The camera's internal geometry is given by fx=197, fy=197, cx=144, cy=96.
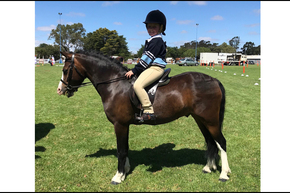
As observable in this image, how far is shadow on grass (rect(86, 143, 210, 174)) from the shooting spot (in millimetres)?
4848

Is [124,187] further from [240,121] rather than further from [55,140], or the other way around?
[240,121]

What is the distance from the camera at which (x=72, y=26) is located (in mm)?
60938

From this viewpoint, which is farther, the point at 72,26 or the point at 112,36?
the point at 72,26

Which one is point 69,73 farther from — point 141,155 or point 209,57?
point 209,57

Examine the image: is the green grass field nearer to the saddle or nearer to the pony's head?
the saddle

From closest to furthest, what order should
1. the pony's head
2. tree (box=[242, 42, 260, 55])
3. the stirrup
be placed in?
the stirrup
the pony's head
tree (box=[242, 42, 260, 55])

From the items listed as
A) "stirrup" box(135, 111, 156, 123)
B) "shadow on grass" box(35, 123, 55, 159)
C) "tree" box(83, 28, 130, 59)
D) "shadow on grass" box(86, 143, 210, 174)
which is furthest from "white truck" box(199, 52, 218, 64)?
"stirrup" box(135, 111, 156, 123)

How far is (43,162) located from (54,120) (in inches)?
140

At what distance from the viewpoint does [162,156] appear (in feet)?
17.3

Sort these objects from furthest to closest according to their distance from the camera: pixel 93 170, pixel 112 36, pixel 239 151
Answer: pixel 112 36 → pixel 239 151 → pixel 93 170

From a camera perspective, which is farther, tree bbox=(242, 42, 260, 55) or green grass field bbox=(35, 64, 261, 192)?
tree bbox=(242, 42, 260, 55)

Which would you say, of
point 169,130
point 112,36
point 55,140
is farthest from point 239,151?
point 112,36

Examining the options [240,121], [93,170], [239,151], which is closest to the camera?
[93,170]

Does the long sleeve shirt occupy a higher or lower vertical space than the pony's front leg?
higher
